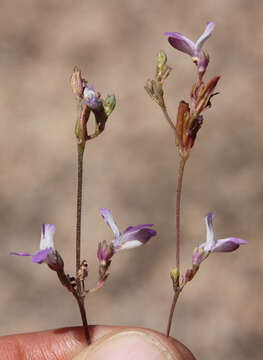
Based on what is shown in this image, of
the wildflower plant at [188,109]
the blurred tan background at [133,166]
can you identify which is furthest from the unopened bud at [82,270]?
the blurred tan background at [133,166]

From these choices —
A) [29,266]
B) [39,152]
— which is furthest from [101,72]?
[29,266]

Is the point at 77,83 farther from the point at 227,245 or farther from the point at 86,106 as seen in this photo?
the point at 227,245

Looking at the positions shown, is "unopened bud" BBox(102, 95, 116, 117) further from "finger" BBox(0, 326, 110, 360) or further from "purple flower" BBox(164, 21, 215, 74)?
"finger" BBox(0, 326, 110, 360)

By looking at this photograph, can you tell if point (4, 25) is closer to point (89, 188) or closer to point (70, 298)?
point (89, 188)

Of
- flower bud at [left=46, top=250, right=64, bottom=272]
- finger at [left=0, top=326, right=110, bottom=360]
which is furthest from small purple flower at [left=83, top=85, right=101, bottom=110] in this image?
finger at [left=0, top=326, right=110, bottom=360]

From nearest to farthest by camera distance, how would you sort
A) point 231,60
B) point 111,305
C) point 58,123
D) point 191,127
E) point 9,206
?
point 191,127 → point 111,305 → point 9,206 → point 58,123 → point 231,60
